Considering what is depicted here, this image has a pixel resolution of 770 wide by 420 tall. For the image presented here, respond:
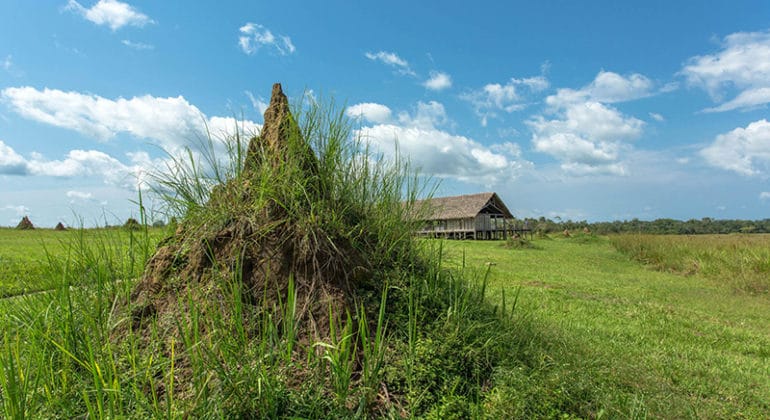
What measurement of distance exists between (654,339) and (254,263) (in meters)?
6.00

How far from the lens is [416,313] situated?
280 centimetres

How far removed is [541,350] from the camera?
3.26 m

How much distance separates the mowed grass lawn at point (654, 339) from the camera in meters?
3.52

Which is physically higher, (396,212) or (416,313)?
(396,212)

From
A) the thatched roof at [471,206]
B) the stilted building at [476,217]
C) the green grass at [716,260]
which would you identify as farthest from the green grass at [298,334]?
the thatched roof at [471,206]

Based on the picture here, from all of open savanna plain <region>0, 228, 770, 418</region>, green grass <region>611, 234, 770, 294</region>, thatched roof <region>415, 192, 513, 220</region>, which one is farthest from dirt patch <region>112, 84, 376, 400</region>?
thatched roof <region>415, 192, 513, 220</region>

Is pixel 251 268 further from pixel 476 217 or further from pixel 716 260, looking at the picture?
pixel 476 217

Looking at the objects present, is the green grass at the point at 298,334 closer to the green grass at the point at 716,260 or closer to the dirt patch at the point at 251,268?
the dirt patch at the point at 251,268

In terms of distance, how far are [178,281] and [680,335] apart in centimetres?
708

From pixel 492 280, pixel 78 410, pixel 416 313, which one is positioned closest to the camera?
pixel 78 410

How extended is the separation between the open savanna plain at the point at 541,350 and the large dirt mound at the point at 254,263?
322 millimetres

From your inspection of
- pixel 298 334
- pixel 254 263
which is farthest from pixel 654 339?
pixel 254 263

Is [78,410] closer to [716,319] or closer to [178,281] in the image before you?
[178,281]

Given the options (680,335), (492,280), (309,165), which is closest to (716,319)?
(680,335)
